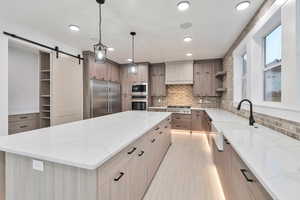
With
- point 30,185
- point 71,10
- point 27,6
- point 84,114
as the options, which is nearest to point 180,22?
point 71,10

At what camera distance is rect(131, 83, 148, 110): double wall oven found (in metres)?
5.32

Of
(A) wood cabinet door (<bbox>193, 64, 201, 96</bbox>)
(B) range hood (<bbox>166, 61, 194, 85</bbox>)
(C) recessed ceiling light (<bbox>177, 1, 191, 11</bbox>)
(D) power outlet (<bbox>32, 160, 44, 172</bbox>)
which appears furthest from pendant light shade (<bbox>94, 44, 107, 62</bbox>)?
(A) wood cabinet door (<bbox>193, 64, 201, 96</bbox>)

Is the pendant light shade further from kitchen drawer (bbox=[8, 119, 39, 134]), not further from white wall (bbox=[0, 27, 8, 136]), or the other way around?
kitchen drawer (bbox=[8, 119, 39, 134])

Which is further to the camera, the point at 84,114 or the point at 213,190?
the point at 84,114

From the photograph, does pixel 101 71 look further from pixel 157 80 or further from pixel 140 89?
pixel 157 80

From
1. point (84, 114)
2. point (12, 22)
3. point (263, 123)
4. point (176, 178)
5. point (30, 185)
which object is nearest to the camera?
point (30, 185)

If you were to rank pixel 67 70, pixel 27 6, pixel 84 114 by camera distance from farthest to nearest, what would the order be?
pixel 84 114, pixel 67 70, pixel 27 6

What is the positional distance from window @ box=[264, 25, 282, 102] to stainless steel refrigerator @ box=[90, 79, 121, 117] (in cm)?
391

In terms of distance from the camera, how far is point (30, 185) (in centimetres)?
103

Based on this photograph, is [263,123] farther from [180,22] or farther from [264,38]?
[180,22]

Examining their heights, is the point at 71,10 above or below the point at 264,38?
above

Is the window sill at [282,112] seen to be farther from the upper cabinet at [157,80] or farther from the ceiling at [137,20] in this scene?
the upper cabinet at [157,80]

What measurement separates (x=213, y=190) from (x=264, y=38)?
7.74 ft

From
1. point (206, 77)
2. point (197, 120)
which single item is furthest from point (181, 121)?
point (206, 77)
